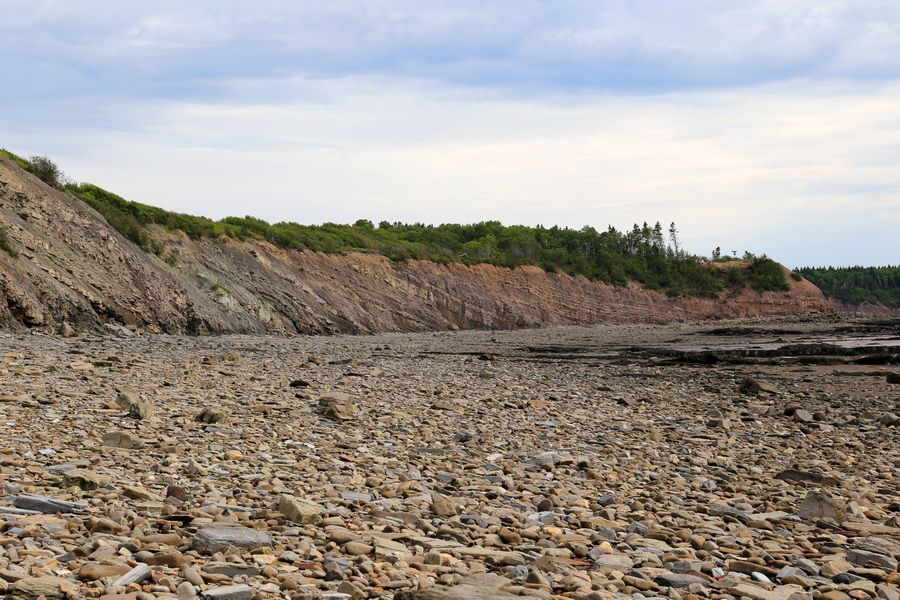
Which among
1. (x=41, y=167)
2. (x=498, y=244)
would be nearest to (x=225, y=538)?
(x=41, y=167)

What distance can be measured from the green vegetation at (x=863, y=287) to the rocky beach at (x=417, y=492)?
183m

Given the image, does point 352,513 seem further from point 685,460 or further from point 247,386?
point 247,386

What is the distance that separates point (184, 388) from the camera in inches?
584

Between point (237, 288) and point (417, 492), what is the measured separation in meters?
42.6

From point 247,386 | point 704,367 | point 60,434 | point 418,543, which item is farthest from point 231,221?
point 418,543

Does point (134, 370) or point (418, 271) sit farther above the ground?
point (418, 271)

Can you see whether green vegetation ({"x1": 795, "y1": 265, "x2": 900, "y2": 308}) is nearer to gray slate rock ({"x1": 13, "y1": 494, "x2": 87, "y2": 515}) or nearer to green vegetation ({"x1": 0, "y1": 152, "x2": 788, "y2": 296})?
green vegetation ({"x1": 0, "y1": 152, "x2": 788, "y2": 296})

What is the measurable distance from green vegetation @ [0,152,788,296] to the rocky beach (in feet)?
110

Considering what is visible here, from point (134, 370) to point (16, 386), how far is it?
4.51m

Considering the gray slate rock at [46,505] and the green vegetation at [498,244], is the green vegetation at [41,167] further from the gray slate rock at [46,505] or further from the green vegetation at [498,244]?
the gray slate rock at [46,505]

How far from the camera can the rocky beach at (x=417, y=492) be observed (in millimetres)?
5453

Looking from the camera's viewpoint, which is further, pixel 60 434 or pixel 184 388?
pixel 184 388

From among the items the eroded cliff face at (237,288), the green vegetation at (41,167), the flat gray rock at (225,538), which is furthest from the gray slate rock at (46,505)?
the green vegetation at (41,167)

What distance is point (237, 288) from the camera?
159ft
